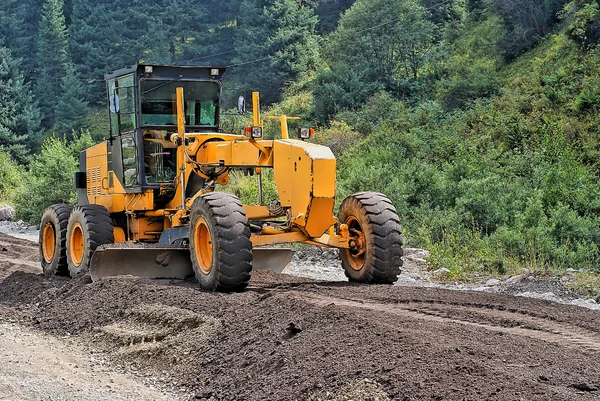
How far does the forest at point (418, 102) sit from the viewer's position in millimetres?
15578

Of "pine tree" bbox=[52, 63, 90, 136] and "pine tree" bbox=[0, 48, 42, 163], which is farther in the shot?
"pine tree" bbox=[52, 63, 90, 136]

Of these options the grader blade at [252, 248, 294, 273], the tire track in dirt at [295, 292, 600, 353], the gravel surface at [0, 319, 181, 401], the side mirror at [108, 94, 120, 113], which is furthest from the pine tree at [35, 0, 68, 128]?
the tire track in dirt at [295, 292, 600, 353]

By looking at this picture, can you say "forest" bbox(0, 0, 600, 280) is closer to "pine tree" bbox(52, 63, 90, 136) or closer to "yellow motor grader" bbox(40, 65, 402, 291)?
"pine tree" bbox(52, 63, 90, 136)

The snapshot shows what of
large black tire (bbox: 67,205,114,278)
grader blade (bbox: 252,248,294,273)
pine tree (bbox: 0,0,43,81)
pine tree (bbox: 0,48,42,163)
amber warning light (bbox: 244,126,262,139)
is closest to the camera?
amber warning light (bbox: 244,126,262,139)

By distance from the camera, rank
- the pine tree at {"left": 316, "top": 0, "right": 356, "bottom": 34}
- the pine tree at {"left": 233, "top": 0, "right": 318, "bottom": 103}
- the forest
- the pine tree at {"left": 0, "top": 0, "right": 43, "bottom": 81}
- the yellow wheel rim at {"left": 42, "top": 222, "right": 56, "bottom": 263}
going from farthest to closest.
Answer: the pine tree at {"left": 0, "top": 0, "right": 43, "bottom": 81}
the pine tree at {"left": 316, "top": 0, "right": 356, "bottom": 34}
the pine tree at {"left": 233, "top": 0, "right": 318, "bottom": 103}
the forest
the yellow wheel rim at {"left": 42, "top": 222, "right": 56, "bottom": 263}

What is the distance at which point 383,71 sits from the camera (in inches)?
1430

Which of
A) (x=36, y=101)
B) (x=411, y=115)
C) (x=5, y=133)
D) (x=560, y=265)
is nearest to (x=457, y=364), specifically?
(x=560, y=265)

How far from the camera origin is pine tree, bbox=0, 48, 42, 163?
50.2m

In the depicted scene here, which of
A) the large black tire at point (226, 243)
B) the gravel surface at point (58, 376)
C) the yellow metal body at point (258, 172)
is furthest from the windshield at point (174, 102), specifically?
the gravel surface at point (58, 376)

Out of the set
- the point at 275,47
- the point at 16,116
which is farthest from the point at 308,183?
the point at 16,116

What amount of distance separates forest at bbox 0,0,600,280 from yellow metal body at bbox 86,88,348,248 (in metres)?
3.70

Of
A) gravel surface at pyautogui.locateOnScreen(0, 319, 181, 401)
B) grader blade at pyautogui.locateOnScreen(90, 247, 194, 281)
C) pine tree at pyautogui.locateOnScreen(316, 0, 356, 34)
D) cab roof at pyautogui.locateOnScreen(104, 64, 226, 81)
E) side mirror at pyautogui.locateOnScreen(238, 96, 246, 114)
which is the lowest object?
gravel surface at pyautogui.locateOnScreen(0, 319, 181, 401)

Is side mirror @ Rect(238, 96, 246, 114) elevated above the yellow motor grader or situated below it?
above

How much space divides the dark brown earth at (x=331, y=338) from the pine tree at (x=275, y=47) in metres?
38.4
